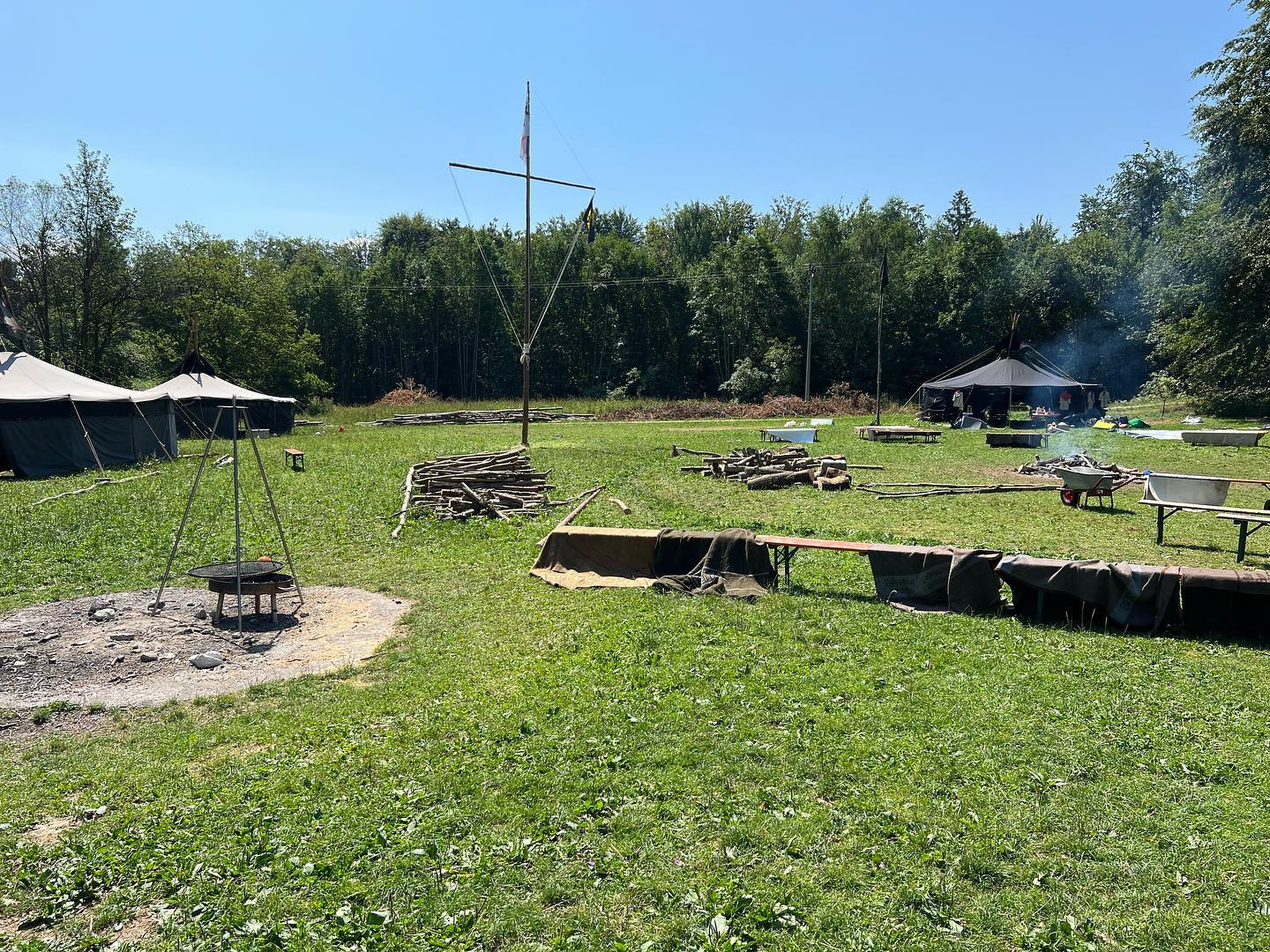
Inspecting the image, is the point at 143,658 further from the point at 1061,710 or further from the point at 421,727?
the point at 1061,710

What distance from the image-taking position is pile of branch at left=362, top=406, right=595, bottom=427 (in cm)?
4472

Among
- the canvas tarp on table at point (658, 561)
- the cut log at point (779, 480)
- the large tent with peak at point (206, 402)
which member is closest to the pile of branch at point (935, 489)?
the cut log at point (779, 480)

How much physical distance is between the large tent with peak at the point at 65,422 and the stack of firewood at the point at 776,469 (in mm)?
16760

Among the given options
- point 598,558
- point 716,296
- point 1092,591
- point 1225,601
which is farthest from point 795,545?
point 716,296

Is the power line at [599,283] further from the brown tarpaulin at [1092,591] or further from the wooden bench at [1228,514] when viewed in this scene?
the brown tarpaulin at [1092,591]

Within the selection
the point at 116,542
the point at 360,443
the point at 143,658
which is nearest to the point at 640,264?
the point at 360,443

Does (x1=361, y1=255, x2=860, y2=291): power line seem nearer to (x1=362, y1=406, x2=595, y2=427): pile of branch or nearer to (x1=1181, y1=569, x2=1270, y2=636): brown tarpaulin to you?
(x1=362, y1=406, x2=595, y2=427): pile of branch

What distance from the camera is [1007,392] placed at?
36.0 m

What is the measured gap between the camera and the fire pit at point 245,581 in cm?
884

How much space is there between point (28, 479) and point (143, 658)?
688 inches

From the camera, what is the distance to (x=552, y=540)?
1113 centimetres

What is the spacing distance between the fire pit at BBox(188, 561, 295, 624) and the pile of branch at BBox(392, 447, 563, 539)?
14.4 feet

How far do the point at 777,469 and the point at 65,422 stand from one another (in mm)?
19608

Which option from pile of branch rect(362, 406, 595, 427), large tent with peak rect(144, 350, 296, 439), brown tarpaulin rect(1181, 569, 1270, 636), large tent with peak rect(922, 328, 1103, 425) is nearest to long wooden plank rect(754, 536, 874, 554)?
brown tarpaulin rect(1181, 569, 1270, 636)
